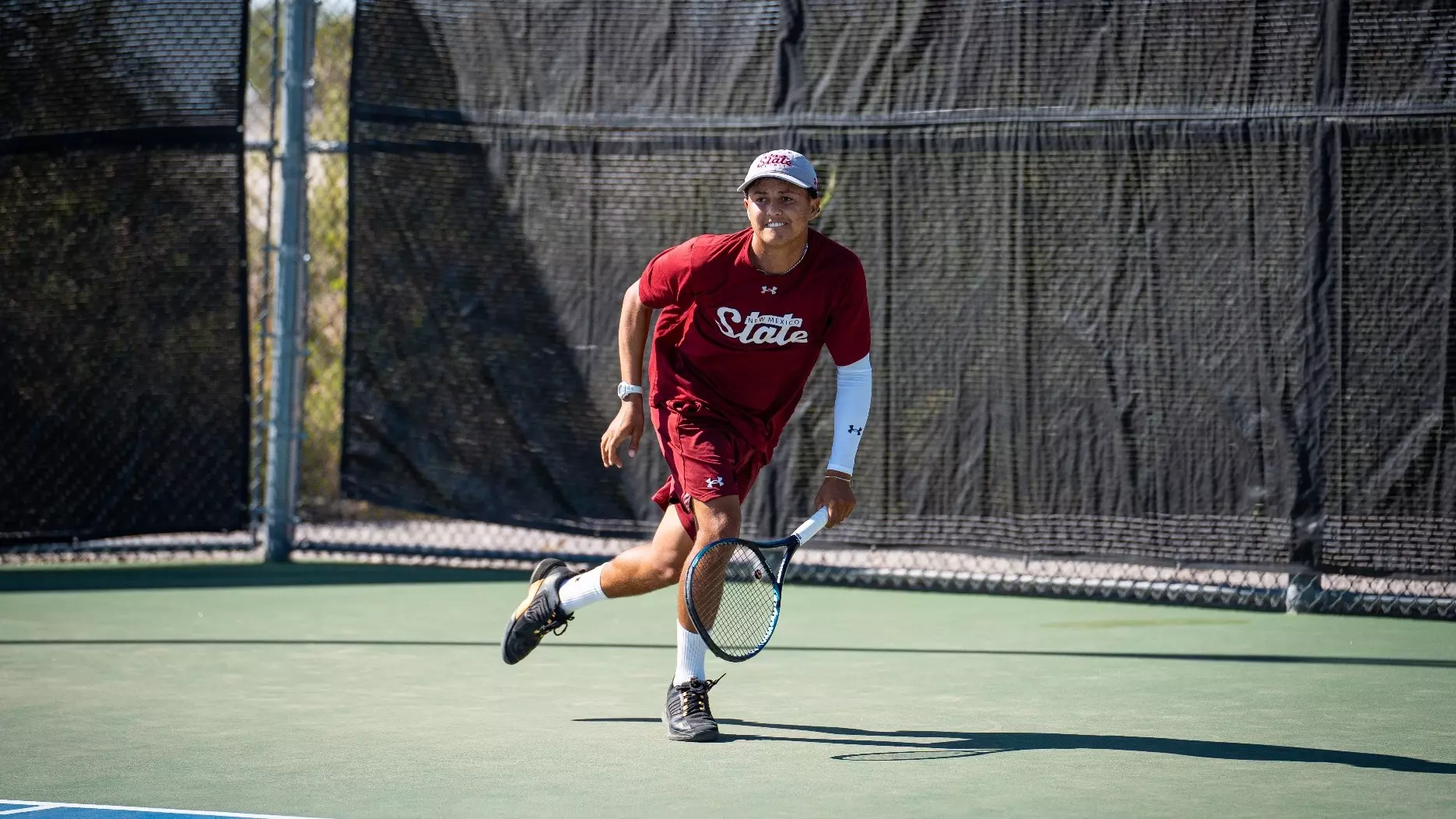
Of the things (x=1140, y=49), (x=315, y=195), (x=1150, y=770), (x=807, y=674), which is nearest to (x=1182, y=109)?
(x=1140, y=49)

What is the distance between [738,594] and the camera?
16.5ft

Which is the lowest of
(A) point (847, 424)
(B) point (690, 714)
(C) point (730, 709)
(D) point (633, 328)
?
(C) point (730, 709)

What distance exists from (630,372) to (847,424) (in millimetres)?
640

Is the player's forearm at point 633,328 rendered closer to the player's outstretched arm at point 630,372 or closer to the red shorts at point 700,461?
the player's outstretched arm at point 630,372

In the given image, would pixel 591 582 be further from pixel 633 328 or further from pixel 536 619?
pixel 633 328

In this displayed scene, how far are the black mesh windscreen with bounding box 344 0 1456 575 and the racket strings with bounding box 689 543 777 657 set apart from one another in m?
3.04

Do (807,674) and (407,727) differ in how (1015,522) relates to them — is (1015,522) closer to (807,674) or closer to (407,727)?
(807,674)

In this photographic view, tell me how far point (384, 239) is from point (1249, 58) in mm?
4099

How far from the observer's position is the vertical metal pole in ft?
29.5

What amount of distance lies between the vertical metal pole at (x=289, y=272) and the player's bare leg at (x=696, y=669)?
4402 mm

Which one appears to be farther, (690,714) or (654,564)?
(654,564)

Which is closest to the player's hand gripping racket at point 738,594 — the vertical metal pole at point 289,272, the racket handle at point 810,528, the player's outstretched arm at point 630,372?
the racket handle at point 810,528

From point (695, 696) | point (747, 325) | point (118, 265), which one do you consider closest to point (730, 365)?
point (747, 325)

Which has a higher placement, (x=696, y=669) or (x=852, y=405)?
(x=852, y=405)
